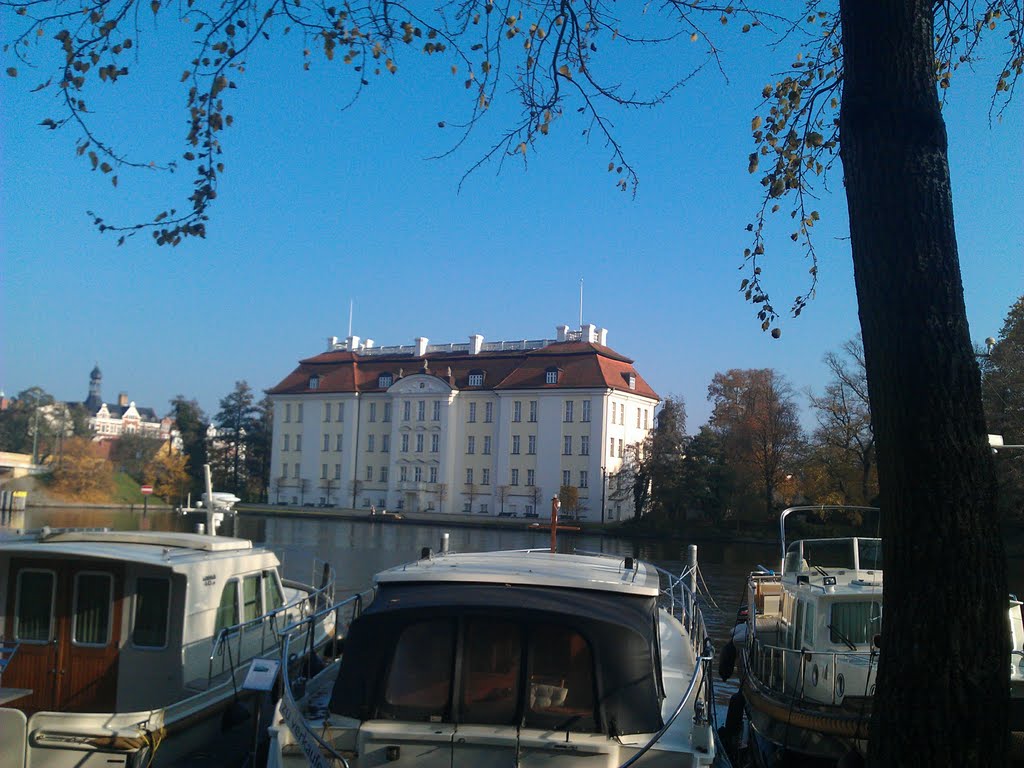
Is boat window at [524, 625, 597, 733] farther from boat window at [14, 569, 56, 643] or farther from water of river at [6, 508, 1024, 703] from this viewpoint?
water of river at [6, 508, 1024, 703]

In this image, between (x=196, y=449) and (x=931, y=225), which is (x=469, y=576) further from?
(x=196, y=449)

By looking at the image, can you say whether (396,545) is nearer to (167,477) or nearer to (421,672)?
(167,477)

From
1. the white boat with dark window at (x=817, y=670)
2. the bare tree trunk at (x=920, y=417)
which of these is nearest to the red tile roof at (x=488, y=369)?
the white boat with dark window at (x=817, y=670)

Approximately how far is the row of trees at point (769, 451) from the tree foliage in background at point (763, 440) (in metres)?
0.07

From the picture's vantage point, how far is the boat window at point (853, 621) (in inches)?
473

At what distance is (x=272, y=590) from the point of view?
12.7m

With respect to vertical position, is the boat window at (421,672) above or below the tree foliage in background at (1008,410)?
below

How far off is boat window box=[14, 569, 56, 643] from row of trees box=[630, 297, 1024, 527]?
34378 millimetres

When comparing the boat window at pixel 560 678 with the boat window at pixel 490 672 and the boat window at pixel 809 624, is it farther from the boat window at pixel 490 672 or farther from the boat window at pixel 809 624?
the boat window at pixel 809 624

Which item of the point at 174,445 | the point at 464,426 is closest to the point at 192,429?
the point at 174,445

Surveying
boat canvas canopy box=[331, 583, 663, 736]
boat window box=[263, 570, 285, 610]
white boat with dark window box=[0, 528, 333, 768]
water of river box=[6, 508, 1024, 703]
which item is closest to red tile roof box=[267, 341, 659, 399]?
water of river box=[6, 508, 1024, 703]

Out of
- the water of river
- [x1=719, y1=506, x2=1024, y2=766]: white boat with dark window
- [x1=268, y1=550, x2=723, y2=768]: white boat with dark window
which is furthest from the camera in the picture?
the water of river

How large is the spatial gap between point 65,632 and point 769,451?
195ft

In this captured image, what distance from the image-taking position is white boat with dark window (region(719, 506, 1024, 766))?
34.9 ft
